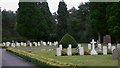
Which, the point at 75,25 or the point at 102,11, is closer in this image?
the point at 102,11

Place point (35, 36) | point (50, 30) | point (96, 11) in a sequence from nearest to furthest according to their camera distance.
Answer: point (96, 11), point (35, 36), point (50, 30)

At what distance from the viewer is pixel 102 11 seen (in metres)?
48.2

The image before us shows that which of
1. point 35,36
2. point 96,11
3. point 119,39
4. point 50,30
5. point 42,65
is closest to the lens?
point 42,65

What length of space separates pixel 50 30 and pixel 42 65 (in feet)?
154

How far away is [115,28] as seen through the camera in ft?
134

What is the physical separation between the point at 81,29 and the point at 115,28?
2313 cm

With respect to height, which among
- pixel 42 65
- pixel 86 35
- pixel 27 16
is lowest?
pixel 42 65

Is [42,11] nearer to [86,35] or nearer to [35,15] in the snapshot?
[35,15]

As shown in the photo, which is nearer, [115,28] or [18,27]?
[115,28]

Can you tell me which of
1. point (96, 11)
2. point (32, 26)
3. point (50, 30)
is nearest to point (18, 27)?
point (32, 26)

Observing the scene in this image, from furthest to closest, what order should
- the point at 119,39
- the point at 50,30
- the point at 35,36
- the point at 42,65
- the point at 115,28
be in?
the point at 50,30
the point at 35,36
the point at 119,39
the point at 115,28
the point at 42,65

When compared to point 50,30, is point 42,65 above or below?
below

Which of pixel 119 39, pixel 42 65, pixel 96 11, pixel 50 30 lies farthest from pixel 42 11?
pixel 42 65

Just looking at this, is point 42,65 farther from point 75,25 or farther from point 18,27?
point 75,25
